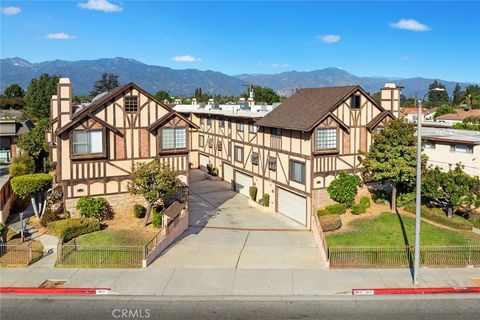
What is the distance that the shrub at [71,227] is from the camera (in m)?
26.1

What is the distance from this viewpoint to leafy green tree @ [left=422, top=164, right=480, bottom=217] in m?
29.3

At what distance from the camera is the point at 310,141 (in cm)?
3155

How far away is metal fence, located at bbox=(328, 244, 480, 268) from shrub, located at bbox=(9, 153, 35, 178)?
29428 millimetres

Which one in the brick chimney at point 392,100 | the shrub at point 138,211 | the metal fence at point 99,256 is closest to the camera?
the metal fence at point 99,256

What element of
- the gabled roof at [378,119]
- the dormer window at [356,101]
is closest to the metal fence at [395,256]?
the gabled roof at [378,119]

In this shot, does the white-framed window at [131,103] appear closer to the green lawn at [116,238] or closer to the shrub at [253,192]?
the green lawn at [116,238]

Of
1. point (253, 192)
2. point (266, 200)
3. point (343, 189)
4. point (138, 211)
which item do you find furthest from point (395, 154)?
point (138, 211)

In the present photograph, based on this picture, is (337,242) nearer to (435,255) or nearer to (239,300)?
(435,255)

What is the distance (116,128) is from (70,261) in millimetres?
10568

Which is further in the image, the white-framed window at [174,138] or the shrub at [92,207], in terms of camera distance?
the white-framed window at [174,138]

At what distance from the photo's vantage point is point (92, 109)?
95.1 ft

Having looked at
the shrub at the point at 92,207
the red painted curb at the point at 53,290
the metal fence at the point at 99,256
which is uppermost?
the shrub at the point at 92,207

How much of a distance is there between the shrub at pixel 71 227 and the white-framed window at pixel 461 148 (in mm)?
29348

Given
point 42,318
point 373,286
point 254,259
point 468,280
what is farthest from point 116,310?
point 468,280
